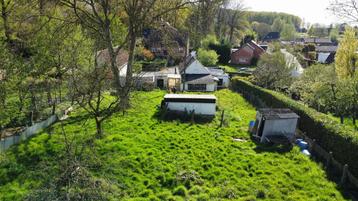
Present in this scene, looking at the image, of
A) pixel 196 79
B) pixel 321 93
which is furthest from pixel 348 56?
pixel 196 79

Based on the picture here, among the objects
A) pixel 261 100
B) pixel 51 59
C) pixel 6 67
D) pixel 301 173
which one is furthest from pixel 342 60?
pixel 6 67

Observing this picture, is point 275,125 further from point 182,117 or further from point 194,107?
point 182,117

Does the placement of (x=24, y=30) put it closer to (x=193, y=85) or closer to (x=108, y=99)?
(x=108, y=99)

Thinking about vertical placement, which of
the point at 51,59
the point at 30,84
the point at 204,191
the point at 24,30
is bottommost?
the point at 204,191

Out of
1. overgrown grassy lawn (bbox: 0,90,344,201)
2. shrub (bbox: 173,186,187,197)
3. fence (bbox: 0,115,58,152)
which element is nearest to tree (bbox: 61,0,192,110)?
overgrown grassy lawn (bbox: 0,90,344,201)

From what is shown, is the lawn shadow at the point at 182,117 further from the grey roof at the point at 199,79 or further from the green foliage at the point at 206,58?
the green foliage at the point at 206,58

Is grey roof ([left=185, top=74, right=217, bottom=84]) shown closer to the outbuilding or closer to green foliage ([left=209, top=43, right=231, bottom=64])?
the outbuilding

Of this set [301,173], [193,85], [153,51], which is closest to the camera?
[301,173]
